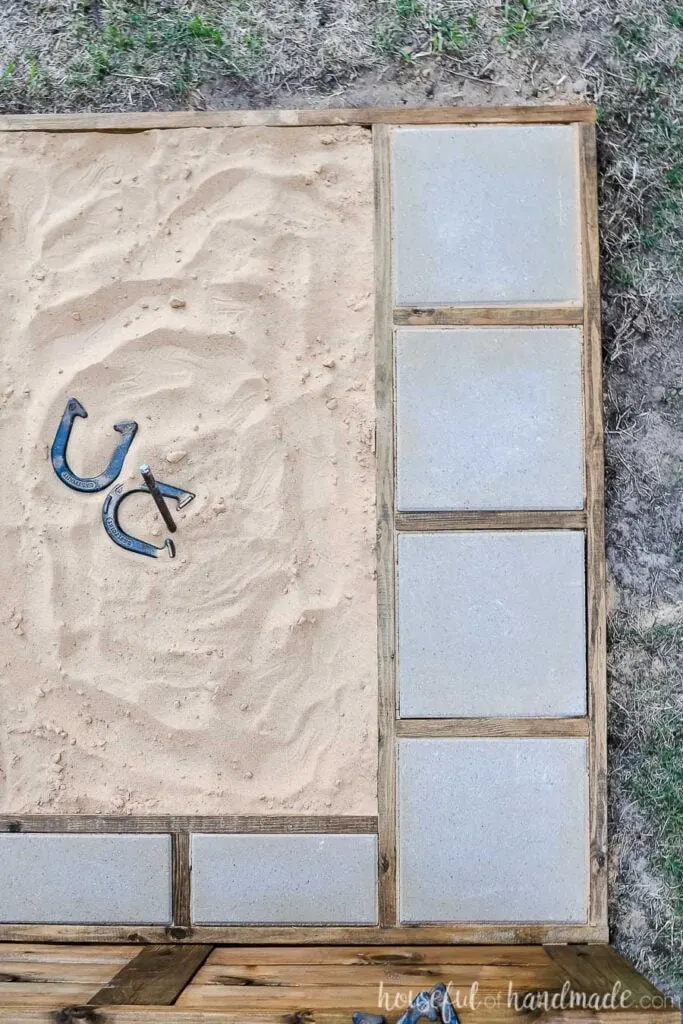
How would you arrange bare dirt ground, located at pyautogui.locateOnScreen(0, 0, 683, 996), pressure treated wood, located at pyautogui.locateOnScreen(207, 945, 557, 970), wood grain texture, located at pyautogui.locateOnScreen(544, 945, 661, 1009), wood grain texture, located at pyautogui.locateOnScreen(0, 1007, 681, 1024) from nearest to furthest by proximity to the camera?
wood grain texture, located at pyautogui.locateOnScreen(0, 1007, 681, 1024) → wood grain texture, located at pyautogui.locateOnScreen(544, 945, 661, 1009) → pressure treated wood, located at pyautogui.locateOnScreen(207, 945, 557, 970) → bare dirt ground, located at pyautogui.locateOnScreen(0, 0, 683, 996)

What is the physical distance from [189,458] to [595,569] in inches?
45.6

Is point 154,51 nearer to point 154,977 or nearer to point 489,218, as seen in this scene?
point 489,218

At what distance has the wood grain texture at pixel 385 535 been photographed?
1.95m

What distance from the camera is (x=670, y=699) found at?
2.05 metres

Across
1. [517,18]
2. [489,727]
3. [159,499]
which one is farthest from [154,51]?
A: [489,727]

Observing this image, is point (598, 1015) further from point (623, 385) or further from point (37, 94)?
point (37, 94)

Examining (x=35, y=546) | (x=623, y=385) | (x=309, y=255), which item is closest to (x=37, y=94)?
(x=309, y=255)

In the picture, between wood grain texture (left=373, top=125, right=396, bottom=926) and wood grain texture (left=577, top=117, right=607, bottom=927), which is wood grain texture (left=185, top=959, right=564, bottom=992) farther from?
wood grain texture (left=577, top=117, right=607, bottom=927)

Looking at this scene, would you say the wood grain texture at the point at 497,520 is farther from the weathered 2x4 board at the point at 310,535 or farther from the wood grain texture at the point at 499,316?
the wood grain texture at the point at 499,316

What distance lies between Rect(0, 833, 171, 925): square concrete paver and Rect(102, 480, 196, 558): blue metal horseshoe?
2.56ft

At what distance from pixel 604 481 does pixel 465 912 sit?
1226mm

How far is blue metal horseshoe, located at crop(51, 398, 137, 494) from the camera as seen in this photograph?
6.65 feet

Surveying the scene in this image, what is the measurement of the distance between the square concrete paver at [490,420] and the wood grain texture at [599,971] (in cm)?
112

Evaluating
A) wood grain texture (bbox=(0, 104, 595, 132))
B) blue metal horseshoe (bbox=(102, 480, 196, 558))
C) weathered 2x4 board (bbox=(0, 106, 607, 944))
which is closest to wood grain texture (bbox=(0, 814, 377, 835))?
weathered 2x4 board (bbox=(0, 106, 607, 944))
